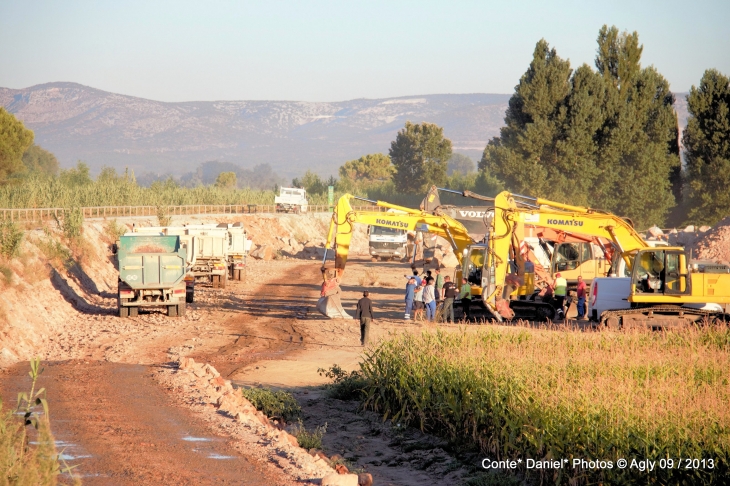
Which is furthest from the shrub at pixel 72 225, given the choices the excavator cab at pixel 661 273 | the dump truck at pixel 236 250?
the excavator cab at pixel 661 273

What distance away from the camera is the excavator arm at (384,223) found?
29.1 m

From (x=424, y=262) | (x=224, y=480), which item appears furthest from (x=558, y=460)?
(x=424, y=262)

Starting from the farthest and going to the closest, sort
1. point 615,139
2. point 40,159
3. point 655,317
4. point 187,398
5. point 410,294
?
point 40,159
point 615,139
point 410,294
point 655,317
point 187,398

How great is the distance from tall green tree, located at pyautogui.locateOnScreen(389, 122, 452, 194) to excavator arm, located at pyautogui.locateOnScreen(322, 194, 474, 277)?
3436 inches

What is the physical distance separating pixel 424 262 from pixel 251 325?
2419cm

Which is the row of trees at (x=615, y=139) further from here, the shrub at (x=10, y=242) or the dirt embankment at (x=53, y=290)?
the shrub at (x=10, y=242)

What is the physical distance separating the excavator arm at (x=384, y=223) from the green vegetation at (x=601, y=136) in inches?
1627

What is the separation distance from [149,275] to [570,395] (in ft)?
60.6

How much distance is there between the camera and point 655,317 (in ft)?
76.0

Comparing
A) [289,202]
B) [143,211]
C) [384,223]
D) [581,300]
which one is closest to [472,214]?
[384,223]

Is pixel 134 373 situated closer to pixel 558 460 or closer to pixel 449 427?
pixel 449 427

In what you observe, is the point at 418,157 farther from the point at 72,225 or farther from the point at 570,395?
the point at 570,395

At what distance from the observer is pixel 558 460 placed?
11.0m

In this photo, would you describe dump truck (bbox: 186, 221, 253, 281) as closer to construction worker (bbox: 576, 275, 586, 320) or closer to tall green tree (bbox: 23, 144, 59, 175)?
construction worker (bbox: 576, 275, 586, 320)
